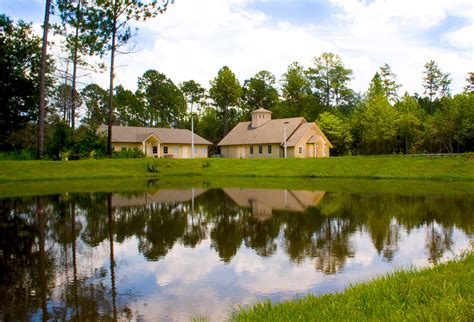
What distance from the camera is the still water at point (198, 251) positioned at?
6.66m

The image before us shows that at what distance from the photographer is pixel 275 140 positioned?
53031mm

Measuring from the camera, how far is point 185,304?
6.46m

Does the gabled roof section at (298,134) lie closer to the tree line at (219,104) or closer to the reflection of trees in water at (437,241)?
the tree line at (219,104)

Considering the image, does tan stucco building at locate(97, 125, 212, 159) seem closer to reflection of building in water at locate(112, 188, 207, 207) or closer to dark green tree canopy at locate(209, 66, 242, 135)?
dark green tree canopy at locate(209, 66, 242, 135)

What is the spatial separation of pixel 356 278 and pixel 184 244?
15.0 feet

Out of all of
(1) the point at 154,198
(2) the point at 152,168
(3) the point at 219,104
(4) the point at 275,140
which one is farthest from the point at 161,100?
(1) the point at 154,198

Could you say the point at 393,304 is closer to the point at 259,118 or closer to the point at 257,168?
the point at 257,168

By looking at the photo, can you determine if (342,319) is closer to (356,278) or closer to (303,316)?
(303,316)

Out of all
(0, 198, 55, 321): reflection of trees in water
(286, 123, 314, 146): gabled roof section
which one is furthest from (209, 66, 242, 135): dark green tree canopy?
(0, 198, 55, 321): reflection of trees in water

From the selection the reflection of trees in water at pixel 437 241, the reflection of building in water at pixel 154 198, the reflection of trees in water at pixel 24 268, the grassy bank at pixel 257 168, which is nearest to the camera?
the reflection of trees in water at pixel 24 268

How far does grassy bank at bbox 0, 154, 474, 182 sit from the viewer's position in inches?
1244

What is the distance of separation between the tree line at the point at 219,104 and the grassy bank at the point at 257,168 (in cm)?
387

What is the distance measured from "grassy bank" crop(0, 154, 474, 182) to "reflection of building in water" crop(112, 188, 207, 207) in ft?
41.8

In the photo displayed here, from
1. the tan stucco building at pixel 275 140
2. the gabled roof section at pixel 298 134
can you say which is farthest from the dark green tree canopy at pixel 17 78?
the gabled roof section at pixel 298 134
